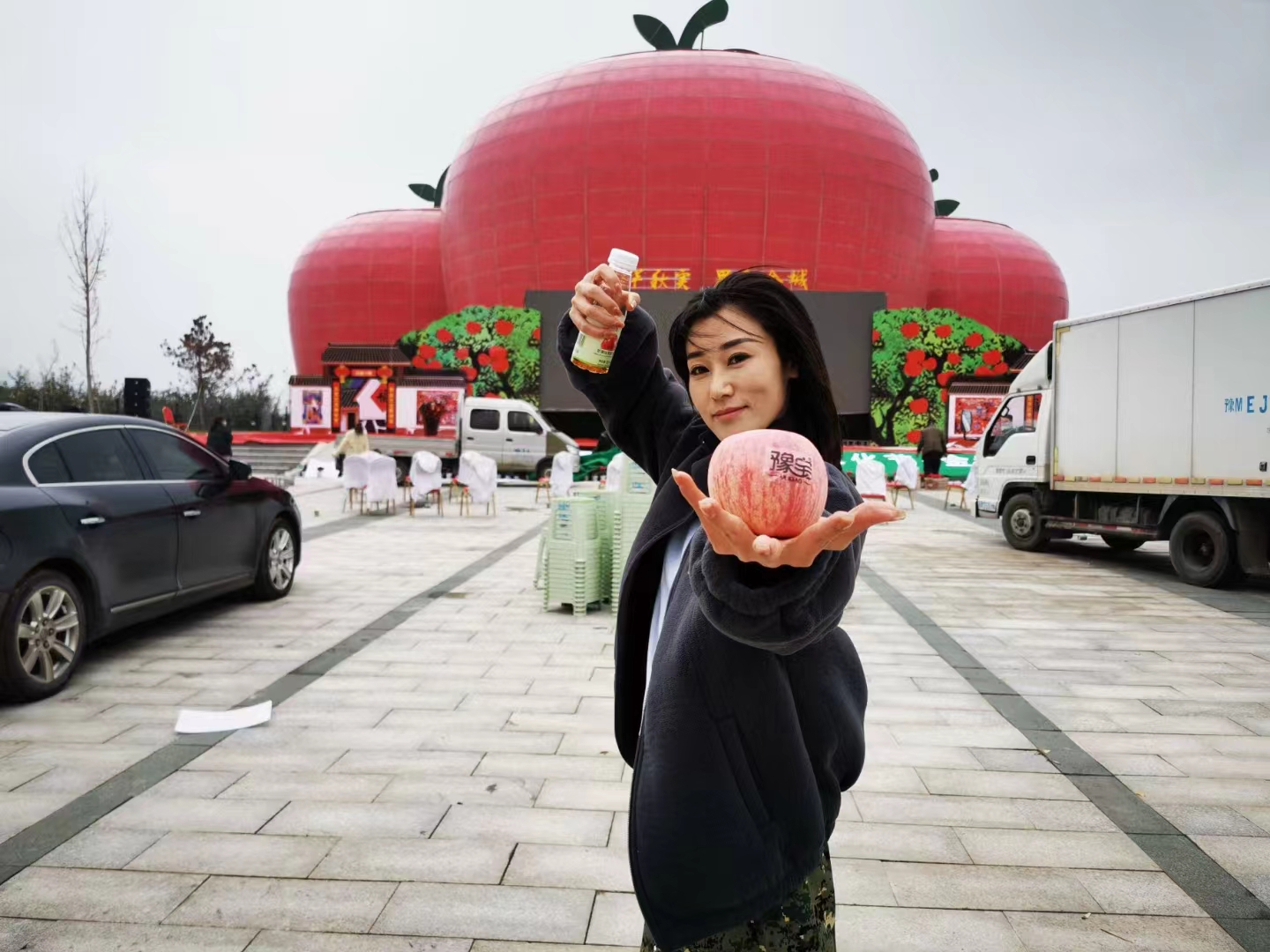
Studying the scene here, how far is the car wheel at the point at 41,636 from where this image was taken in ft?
14.6

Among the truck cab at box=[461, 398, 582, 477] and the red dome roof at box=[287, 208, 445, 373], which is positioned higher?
the red dome roof at box=[287, 208, 445, 373]

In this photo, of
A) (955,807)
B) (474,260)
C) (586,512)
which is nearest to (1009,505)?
(586,512)

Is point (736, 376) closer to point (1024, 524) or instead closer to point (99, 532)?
point (99, 532)

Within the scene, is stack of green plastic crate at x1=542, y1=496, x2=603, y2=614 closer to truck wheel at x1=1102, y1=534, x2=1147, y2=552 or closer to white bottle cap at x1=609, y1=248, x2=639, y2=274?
white bottle cap at x1=609, y1=248, x2=639, y2=274

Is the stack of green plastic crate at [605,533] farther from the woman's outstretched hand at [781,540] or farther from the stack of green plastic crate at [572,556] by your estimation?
the woman's outstretched hand at [781,540]

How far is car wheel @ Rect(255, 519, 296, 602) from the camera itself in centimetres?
741

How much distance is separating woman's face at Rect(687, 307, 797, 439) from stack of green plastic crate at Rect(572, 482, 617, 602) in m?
5.94

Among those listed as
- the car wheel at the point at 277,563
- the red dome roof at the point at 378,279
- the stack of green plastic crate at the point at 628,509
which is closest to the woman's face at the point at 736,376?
the stack of green plastic crate at the point at 628,509

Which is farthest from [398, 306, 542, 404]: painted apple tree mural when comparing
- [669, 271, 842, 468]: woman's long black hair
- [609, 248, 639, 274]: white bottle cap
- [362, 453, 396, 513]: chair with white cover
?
[669, 271, 842, 468]: woman's long black hair

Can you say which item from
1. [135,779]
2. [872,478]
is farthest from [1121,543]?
[135,779]

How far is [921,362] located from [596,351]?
31.4 m

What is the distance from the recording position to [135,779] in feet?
12.0

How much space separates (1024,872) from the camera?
294 cm

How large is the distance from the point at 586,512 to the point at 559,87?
120 feet
